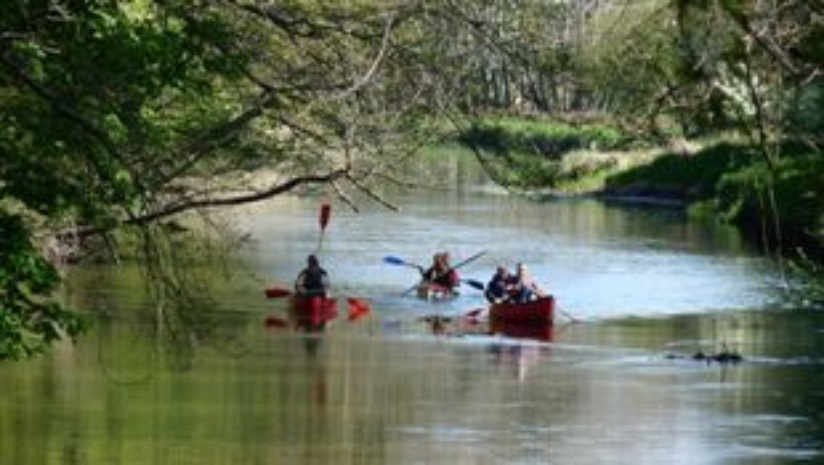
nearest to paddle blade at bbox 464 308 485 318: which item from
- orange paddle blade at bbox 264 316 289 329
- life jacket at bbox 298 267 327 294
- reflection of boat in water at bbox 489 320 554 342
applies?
reflection of boat in water at bbox 489 320 554 342

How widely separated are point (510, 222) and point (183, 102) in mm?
43413

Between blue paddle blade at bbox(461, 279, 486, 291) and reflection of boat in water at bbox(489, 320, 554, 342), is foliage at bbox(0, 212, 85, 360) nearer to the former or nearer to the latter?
reflection of boat in water at bbox(489, 320, 554, 342)

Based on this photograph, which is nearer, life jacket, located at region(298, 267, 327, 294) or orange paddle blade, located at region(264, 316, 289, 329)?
orange paddle blade, located at region(264, 316, 289, 329)

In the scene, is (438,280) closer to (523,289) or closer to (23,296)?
(523,289)

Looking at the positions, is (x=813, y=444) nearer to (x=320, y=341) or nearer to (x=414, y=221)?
(x=320, y=341)

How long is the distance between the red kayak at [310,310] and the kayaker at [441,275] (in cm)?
446

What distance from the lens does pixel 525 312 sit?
37.7 m

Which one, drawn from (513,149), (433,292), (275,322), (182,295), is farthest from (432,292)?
(182,295)

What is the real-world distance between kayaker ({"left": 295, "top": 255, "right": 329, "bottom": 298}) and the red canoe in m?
3.37

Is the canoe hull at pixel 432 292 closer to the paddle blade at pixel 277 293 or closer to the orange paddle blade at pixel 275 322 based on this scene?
the paddle blade at pixel 277 293

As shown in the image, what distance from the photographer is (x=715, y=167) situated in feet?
216

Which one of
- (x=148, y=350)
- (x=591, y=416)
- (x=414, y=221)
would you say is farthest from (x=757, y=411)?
(x=414, y=221)

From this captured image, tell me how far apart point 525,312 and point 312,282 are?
4.17 metres

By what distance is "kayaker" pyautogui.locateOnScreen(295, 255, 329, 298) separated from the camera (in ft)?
119
